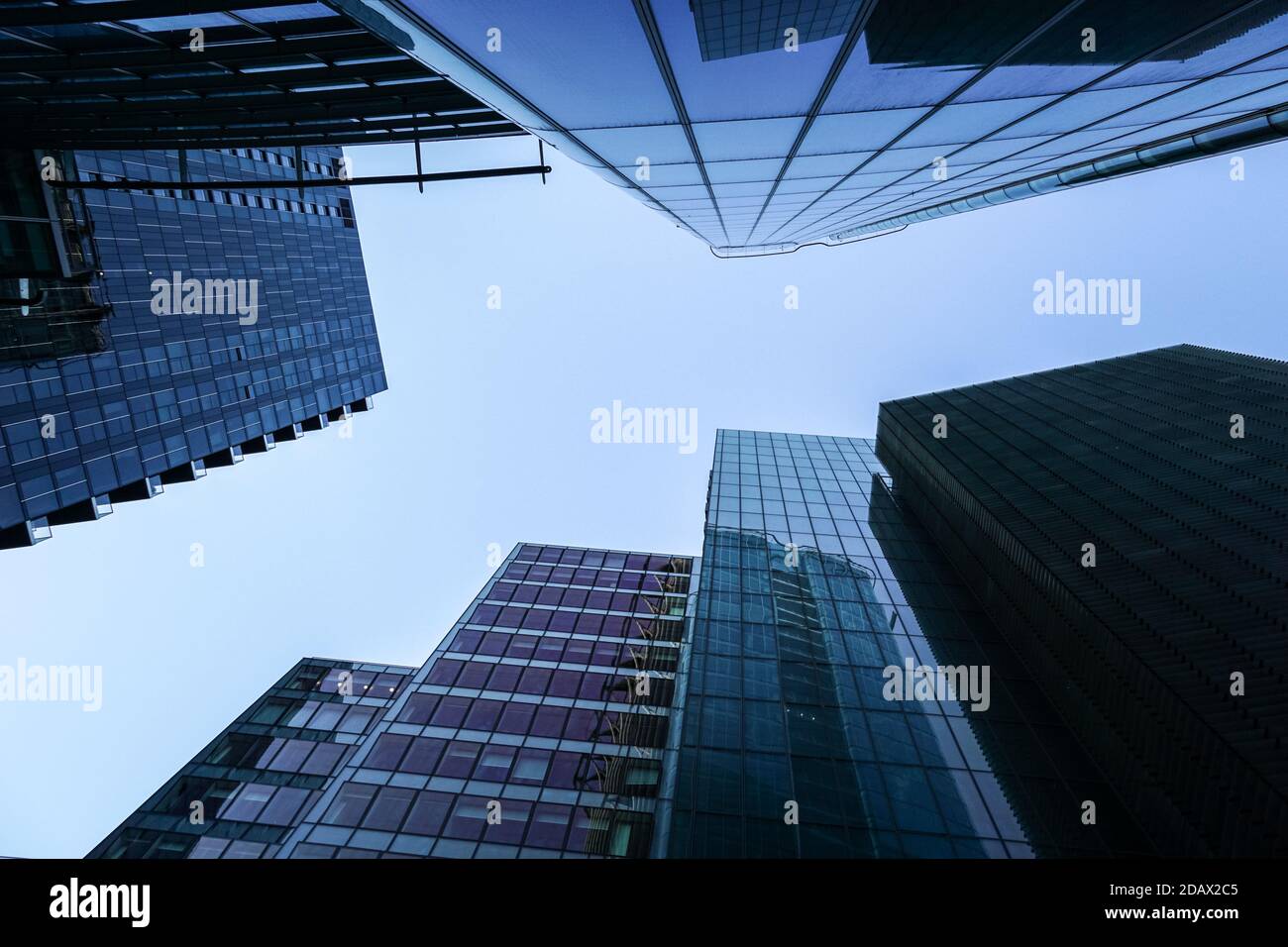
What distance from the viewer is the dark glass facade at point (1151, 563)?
1316 centimetres

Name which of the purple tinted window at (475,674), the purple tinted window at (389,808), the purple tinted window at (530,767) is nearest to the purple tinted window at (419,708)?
the purple tinted window at (475,674)

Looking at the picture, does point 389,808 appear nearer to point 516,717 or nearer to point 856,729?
point 516,717

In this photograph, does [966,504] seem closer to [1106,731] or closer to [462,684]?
[1106,731]

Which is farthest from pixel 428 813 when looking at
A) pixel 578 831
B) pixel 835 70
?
pixel 835 70

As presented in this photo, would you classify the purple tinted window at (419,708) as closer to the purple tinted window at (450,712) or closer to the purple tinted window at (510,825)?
the purple tinted window at (450,712)

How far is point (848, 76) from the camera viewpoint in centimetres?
703

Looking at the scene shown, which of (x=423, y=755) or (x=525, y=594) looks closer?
(x=423, y=755)

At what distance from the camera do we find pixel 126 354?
4591 centimetres

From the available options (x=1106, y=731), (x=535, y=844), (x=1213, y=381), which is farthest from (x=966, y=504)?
(x=535, y=844)

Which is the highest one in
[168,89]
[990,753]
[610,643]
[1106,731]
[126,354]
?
[168,89]
